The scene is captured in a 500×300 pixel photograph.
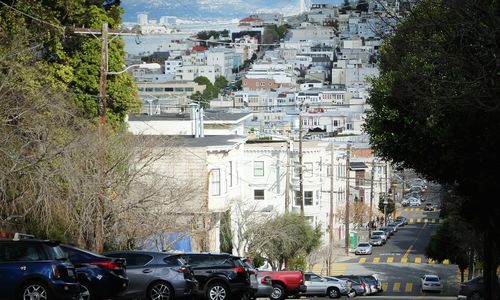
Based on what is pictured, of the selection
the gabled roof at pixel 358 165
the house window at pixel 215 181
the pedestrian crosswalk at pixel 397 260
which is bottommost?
the pedestrian crosswalk at pixel 397 260

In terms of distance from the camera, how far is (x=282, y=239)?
60.5 meters

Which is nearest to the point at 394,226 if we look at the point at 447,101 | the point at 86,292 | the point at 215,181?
the point at 215,181

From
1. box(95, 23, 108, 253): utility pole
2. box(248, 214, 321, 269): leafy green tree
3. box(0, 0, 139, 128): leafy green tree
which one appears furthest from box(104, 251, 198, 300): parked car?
box(248, 214, 321, 269): leafy green tree

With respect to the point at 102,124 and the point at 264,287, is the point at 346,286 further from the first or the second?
the point at 102,124

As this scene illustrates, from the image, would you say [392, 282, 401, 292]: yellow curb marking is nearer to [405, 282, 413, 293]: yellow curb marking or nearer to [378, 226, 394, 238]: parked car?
[405, 282, 413, 293]: yellow curb marking

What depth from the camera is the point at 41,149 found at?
33.9m

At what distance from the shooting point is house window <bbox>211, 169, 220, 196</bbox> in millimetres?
59269

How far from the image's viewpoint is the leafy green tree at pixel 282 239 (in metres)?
A: 59.5

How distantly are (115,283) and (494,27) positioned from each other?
10261 millimetres

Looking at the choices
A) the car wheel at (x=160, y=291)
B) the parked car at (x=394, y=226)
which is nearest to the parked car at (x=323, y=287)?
the car wheel at (x=160, y=291)

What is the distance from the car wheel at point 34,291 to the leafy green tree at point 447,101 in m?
9.01

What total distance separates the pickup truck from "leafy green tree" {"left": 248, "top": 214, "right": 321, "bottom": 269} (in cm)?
1633

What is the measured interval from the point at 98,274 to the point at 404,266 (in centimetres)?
5535

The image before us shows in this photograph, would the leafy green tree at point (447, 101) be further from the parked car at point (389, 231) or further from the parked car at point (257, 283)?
the parked car at point (389, 231)
